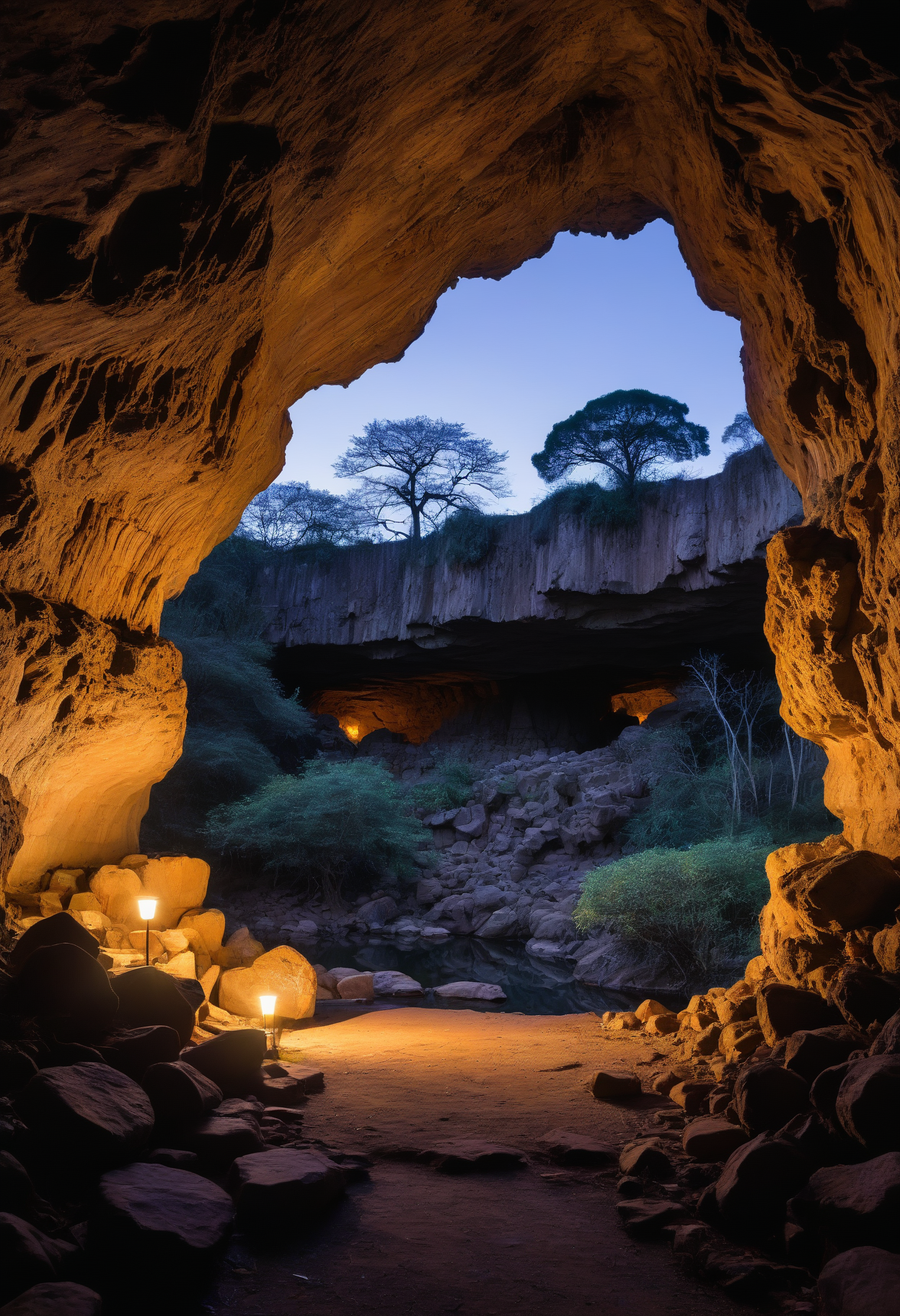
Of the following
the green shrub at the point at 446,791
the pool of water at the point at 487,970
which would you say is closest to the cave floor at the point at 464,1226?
the pool of water at the point at 487,970

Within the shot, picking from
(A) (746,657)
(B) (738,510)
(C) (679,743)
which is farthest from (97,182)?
(A) (746,657)

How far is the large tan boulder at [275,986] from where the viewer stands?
297 inches

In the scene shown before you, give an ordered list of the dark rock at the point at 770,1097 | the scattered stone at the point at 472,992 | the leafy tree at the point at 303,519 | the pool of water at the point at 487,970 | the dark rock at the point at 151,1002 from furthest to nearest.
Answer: the leafy tree at the point at 303,519, the scattered stone at the point at 472,992, the pool of water at the point at 487,970, the dark rock at the point at 151,1002, the dark rock at the point at 770,1097

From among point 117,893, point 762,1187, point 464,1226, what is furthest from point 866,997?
point 117,893

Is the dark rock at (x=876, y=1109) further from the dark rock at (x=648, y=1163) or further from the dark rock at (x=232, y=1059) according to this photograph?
the dark rock at (x=232, y=1059)

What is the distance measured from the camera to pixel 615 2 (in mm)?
4961

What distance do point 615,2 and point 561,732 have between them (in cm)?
2202

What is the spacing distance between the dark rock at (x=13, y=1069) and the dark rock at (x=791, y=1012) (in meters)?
3.76

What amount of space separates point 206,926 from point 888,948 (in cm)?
681

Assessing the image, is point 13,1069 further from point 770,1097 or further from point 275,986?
point 275,986

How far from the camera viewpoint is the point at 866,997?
3.81 m

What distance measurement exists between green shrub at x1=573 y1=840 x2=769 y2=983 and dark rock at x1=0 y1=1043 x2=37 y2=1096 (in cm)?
942

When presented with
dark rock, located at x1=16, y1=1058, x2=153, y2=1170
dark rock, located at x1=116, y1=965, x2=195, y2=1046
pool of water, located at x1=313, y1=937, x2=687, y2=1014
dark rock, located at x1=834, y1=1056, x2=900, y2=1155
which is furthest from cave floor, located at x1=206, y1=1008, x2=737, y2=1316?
pool of water, located at x1=313, y1=937, x2=687, y2=1014

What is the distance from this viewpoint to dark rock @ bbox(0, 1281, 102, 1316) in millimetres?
2053
